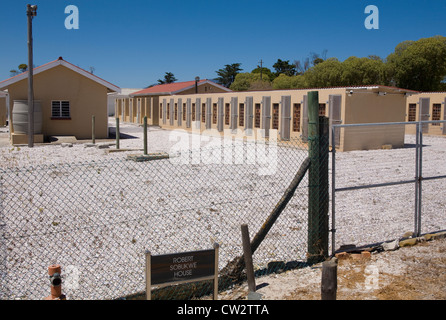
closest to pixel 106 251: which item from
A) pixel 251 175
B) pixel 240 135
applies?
pixel 251 175

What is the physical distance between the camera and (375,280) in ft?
14.8

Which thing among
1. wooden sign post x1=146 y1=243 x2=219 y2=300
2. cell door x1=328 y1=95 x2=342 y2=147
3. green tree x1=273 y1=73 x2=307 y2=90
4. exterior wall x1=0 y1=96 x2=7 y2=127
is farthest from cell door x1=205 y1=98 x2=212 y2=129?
wooden sign post x1=146 y1=243 x2=219 y2=300

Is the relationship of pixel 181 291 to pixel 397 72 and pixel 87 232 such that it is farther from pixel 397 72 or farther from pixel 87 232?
pixel 397 72

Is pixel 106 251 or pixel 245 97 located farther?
pixel 245 97

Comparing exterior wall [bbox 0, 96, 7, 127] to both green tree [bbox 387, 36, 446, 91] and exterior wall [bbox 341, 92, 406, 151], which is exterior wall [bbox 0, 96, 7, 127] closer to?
exterior wall [bbox 341, 92, 406, 151]

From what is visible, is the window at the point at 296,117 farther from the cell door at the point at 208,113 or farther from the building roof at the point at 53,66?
the building roof at the point at 53,66

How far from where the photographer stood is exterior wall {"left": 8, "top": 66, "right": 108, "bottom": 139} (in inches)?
835

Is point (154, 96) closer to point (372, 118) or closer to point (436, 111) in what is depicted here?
point (436, 111)

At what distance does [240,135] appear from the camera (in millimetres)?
22469

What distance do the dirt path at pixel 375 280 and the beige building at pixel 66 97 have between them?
1828cm

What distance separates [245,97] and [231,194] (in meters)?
13.8

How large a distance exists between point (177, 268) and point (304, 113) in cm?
1546

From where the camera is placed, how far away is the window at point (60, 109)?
71.1 ft

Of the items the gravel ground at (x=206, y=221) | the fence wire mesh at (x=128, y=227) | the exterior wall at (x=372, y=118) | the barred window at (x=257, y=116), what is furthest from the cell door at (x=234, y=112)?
the fence wire mesh at (x=128, y=227)
